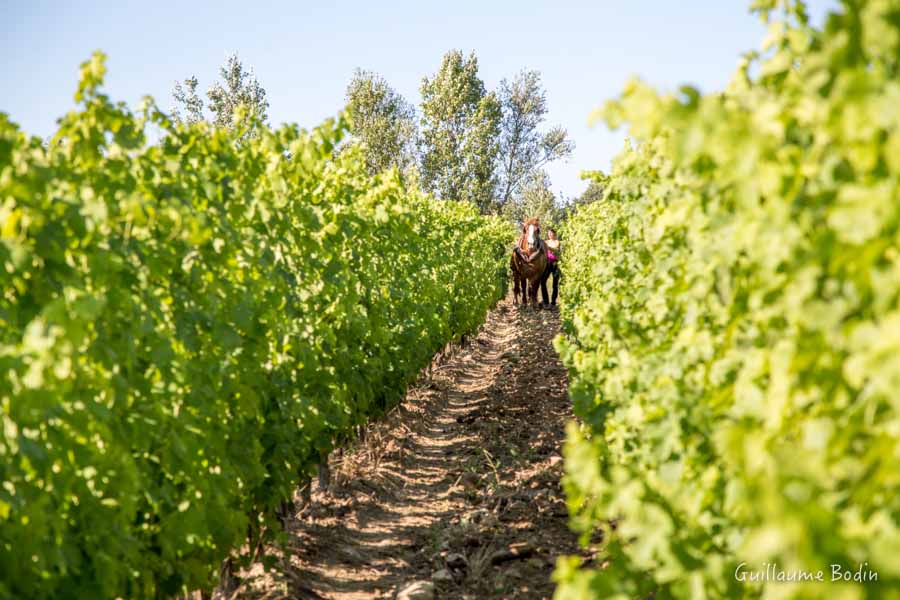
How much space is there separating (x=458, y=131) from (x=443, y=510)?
4435 centimetres

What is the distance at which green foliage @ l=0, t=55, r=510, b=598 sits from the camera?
240cm

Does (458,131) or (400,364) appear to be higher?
(458,131)

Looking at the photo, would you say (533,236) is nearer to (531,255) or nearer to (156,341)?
(531,255)

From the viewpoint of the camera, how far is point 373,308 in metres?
6.49

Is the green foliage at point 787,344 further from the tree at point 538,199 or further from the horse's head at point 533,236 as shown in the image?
the tree at point 538,199

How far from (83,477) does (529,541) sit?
11.1 ft

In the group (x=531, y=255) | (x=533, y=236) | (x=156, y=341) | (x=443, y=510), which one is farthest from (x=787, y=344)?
(x=533, y=236)

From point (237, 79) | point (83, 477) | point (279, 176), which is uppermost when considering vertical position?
point (237, 79)

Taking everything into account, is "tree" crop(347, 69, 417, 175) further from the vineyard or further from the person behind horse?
the vineyard

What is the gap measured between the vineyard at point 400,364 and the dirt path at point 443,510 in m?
0.03

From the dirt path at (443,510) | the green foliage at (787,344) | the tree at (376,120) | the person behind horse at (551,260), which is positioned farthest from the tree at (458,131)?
the green foliage at (787,344)

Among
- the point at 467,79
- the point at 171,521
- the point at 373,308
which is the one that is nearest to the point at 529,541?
the point at 373,308

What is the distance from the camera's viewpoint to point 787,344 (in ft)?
6.50

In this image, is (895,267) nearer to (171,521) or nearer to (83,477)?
(83,477)
